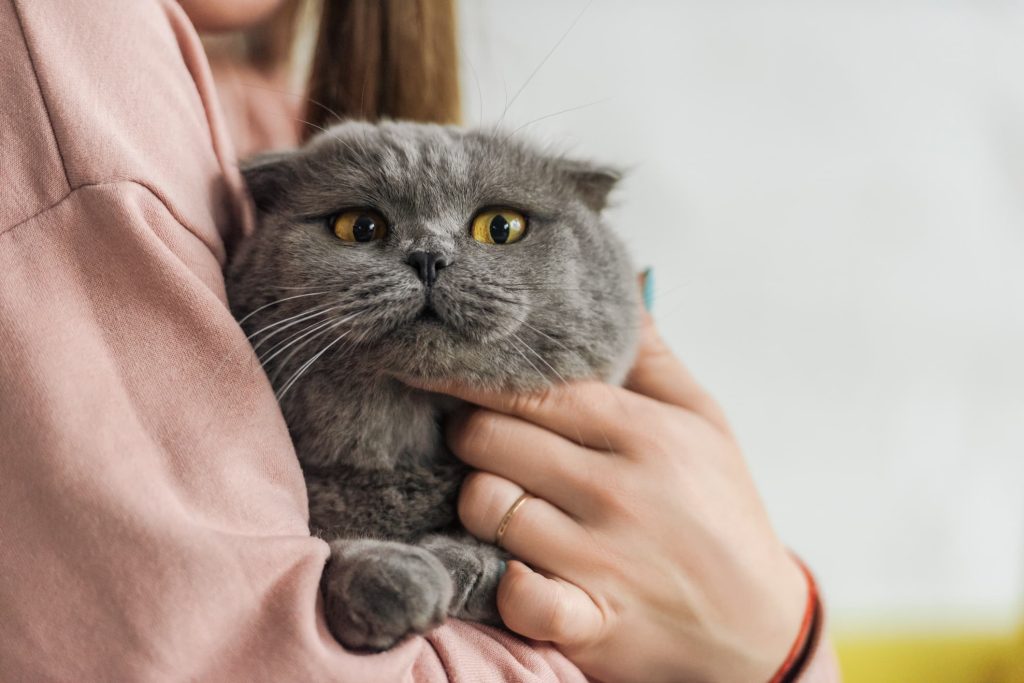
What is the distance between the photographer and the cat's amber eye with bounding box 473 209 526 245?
0.91 metres

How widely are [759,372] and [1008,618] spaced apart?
939mm

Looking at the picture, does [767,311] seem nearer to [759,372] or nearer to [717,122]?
[759,372]

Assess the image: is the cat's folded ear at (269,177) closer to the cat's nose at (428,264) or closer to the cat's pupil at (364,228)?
the cat's pupil at (364,228)

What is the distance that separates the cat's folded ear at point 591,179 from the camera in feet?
3.39

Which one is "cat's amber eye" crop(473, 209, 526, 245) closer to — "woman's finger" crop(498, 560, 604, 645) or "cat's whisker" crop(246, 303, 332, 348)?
"cat's whisker" crop(246, 303, 332, 348)

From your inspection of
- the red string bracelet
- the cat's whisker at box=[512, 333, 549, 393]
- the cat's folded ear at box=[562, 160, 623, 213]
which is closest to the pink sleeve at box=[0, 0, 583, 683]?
the cat's whisker at box=[512, 333, 549, 393]

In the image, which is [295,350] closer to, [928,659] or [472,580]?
[472,580]

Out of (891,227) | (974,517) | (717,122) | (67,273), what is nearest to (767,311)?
(891,227)

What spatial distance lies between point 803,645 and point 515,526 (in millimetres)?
428

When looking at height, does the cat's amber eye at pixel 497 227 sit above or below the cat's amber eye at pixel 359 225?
above

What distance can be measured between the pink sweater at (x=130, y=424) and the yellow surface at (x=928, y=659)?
1489 mm

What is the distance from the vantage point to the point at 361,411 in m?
0.87

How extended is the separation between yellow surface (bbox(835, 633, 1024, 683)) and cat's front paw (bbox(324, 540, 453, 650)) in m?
1.58

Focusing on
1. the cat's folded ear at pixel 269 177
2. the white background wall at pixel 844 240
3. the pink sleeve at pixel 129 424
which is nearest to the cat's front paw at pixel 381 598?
the pink sleeve at pixel 129 424
